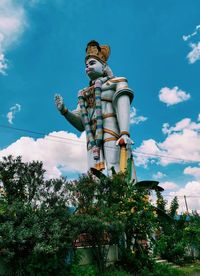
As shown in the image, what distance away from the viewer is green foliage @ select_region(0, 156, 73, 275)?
233 inches

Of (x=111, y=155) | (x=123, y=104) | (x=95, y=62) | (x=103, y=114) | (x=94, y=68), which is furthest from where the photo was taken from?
(x=95, y=62)

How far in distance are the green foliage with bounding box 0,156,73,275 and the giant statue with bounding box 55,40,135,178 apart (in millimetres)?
5730

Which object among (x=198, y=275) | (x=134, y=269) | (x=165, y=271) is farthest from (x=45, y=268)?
(x=198, y=275)

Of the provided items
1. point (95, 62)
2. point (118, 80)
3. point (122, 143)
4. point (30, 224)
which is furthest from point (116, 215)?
point (95, 62)

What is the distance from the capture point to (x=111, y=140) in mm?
13430

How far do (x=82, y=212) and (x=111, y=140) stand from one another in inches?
229


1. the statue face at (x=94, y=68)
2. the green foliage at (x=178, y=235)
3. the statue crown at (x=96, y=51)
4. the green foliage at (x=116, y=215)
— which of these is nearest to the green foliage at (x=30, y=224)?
the green foliage at (x=116, y=215)

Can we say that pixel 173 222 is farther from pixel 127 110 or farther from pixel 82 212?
pixel 82 212

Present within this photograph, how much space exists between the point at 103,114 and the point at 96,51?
2.85 m

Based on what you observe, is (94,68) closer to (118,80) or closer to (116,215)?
(118,80)

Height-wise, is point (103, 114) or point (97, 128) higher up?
point (103, 114)

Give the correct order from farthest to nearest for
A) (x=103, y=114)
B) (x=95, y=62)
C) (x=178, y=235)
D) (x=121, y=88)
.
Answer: (x=95, y=62) → (x=103, y=114) → (x=121, y=88) → (x=178, y=235)

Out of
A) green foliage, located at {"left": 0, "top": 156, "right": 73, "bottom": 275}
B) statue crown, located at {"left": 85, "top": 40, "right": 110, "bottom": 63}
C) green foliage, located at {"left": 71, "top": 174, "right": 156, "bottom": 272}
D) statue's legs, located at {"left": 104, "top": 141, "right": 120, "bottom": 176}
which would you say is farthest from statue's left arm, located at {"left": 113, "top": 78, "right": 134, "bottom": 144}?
green foliage, located at {"left": 0, "top": 156, "right": 73, "bottom": 275}

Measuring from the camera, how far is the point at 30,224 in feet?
20.5
